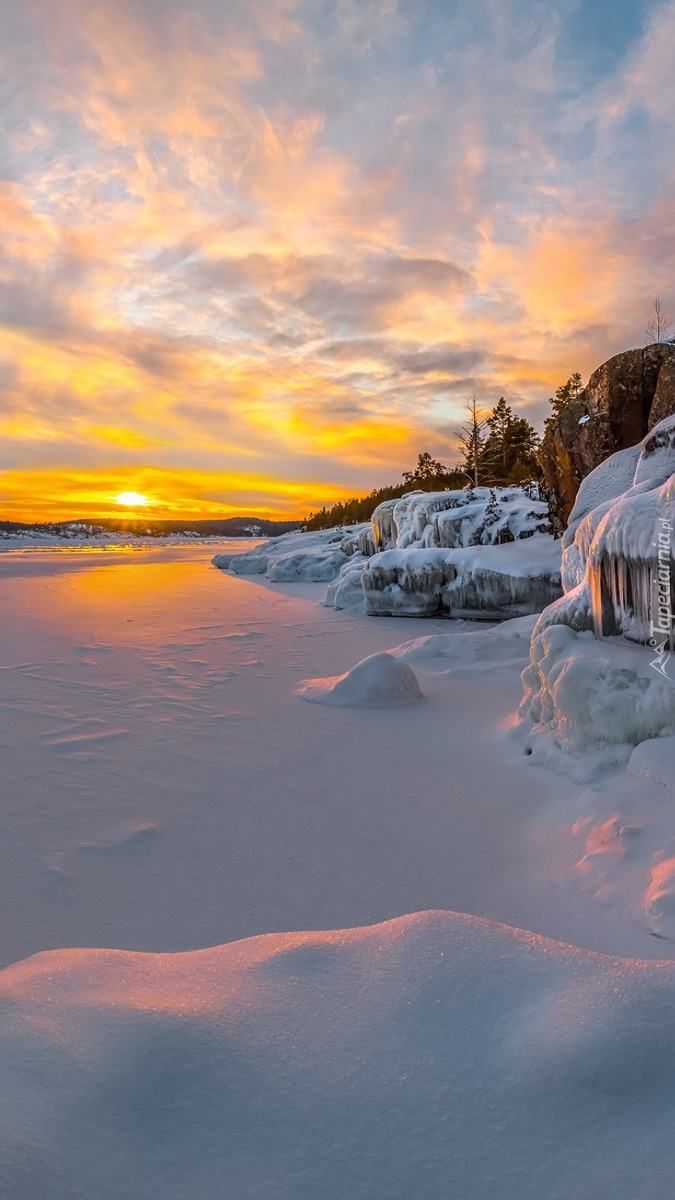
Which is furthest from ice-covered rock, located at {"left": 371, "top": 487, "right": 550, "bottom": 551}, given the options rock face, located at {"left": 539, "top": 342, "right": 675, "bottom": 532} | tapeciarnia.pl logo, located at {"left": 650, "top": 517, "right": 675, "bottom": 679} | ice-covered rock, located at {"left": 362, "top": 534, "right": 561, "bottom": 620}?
tapeciarnia.pl logo, located at {"left": 650, "top": 517, "right": 675, "bottom": 679}

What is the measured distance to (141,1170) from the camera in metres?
0.93

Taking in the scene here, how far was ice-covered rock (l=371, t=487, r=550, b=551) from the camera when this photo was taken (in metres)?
12.4

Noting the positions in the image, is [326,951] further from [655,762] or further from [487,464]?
[487,464]

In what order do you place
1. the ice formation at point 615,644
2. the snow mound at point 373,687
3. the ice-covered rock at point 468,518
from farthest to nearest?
the ice-covered rock at point 468,518 < the snow mound at point 373,687 < the ice formation at point 615,644

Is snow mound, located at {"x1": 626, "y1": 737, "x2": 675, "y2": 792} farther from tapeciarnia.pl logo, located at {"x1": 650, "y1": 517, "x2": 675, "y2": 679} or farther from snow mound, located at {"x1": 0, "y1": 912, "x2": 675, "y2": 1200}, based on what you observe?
snow mound, located at {"x1": 0, "y1": 912, "x2": 675, "y2": 1200}

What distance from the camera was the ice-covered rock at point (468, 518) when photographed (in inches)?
487

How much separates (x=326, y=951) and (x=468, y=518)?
12.4 meters

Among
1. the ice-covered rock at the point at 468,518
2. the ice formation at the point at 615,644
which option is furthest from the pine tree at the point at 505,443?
the ice formation at the point at 615,644

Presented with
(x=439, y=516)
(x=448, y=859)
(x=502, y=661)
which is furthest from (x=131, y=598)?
(x=448, y=859)

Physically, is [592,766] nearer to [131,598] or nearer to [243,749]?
[243,749]

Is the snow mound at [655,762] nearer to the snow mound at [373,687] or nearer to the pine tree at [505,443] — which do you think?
the snow mound at [373,687]

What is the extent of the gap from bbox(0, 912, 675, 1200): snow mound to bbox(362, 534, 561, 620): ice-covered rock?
873 cm

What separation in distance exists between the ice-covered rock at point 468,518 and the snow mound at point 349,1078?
A: 11.4 meters

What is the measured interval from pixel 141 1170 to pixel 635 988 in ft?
3.48
